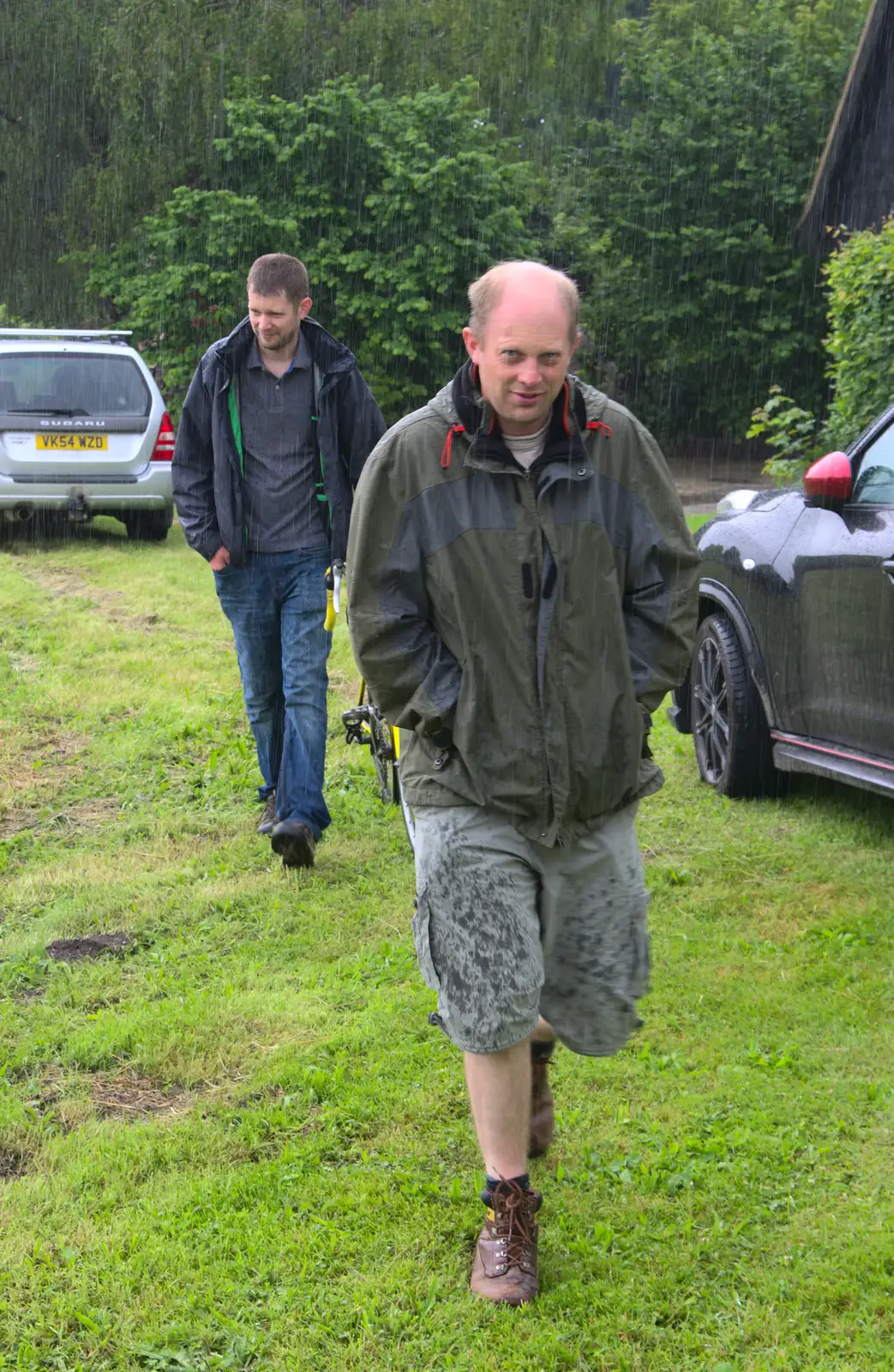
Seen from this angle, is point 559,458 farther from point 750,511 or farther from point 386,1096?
point 750,511

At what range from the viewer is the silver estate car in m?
13.6

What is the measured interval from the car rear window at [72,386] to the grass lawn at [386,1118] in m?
8.02

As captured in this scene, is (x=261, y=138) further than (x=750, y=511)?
Yes

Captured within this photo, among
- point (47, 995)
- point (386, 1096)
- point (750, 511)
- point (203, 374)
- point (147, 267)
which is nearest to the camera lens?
point (386, 1096)

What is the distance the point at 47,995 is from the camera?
4.63 metres

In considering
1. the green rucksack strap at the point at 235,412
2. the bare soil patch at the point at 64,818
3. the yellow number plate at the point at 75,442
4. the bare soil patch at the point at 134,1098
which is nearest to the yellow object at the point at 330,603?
the green rucksack strap at the point at 235,412

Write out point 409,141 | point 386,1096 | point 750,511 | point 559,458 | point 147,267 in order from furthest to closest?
1. point 147,267
2. point 409,141
3. point 750,511
4. point 386,1096
5. point 559,458

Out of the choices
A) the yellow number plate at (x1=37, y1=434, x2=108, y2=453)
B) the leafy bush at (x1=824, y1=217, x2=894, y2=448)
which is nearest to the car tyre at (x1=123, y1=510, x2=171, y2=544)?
the yellow number plate at (x1=37, y1=434, x2=108, y2=453)

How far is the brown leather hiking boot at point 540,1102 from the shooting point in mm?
3420

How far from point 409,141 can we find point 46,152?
9813mm

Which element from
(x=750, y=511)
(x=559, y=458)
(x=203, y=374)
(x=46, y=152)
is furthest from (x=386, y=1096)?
(x=46, y=152)

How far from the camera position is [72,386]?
13.9 meters

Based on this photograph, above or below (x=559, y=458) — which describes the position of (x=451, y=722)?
below

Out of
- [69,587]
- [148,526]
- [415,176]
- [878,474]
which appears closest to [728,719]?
[878,474]
